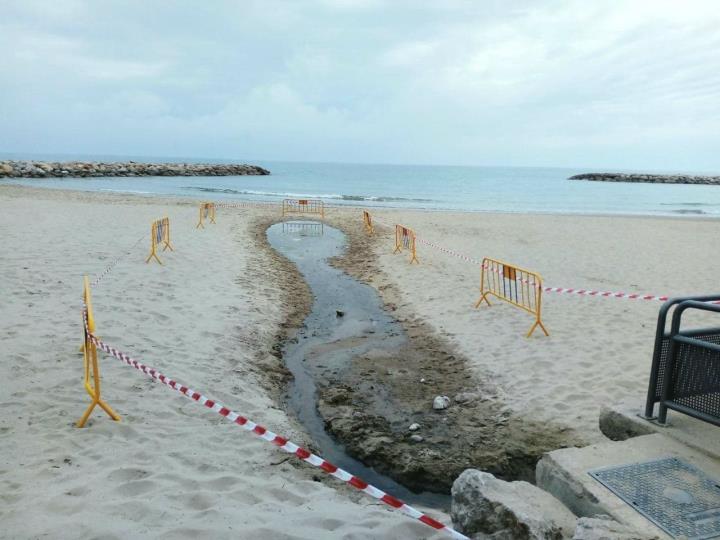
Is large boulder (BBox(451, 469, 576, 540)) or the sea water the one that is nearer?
large boulder (BBox(451, 469, 576, 540))

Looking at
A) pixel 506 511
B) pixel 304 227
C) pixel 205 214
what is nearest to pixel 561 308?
pixel 506 511

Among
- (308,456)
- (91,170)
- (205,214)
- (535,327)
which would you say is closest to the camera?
(308,456)

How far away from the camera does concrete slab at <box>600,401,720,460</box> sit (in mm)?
4270

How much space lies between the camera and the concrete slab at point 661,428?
4270mm

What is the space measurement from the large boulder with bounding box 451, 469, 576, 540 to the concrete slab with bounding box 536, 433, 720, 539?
5.6 inches

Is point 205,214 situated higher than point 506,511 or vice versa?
point 205,214

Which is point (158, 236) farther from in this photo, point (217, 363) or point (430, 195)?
point (430, 195)

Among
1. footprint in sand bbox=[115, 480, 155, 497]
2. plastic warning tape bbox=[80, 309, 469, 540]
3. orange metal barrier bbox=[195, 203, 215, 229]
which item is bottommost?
footprint in sand bbox=[115, 480, 155, 497]

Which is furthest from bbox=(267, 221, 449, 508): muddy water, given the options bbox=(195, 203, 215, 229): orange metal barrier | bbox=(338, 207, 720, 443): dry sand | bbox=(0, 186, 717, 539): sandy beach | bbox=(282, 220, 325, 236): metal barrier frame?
bbox=(282, 220, 325, 236): metal barrier frame

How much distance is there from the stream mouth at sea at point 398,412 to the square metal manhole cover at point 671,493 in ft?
4.65

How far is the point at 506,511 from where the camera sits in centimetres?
338

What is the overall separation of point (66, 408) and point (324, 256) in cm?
1220

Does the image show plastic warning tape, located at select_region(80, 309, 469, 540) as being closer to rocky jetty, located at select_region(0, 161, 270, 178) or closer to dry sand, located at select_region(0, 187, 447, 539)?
dry sand, located at select_region(0, 187, 447, 539)

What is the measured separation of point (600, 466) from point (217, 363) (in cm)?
496
